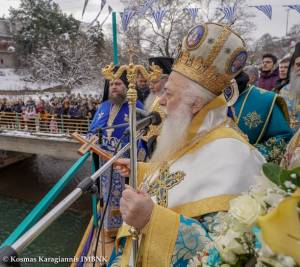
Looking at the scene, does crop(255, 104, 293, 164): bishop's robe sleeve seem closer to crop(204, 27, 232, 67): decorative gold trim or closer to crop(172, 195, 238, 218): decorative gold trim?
crop(204, 27, 232, 67): decorative gold trim

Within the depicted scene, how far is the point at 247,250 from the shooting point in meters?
0.75

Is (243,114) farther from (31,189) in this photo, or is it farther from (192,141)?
(31,189)

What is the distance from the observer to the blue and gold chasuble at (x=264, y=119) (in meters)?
2.45

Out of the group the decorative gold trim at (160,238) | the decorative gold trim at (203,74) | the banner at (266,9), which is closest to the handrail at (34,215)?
the decorative gold trim at (160,238)

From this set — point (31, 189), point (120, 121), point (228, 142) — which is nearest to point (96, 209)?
point (120, 121)

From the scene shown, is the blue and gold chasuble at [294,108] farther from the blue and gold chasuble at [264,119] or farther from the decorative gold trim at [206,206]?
the decorative gold trim at [206,206]

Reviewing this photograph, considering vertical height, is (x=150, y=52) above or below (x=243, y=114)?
below

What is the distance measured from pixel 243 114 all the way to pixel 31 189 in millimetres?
10489

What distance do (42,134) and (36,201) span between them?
2.17 m

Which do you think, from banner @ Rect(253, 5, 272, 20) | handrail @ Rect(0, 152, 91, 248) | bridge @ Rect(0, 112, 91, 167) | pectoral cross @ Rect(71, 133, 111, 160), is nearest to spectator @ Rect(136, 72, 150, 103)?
pectoral cross @ Rect(71, 133, 111, 160)

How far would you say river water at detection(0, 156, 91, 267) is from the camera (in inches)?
309

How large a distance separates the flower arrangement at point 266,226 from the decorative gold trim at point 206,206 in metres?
0.41

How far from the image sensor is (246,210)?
0.69m

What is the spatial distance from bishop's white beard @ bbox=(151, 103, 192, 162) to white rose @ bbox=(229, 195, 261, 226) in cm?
88
